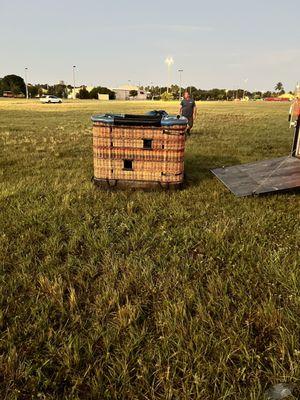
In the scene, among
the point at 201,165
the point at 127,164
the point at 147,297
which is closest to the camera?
the point at 147,297

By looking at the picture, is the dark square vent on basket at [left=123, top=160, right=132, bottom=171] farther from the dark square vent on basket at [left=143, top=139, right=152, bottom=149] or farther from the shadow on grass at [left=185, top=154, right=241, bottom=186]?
the shadow on grass at [left=185, top=154, right=241, bottom=186]

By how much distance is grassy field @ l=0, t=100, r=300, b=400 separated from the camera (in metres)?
2.14

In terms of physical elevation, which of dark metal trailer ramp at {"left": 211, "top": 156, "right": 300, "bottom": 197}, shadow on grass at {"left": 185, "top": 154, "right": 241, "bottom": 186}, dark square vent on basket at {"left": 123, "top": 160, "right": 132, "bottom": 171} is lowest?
shadow on grass at {"left": 185, "top": 154, "right": 241, "bottom": 186}

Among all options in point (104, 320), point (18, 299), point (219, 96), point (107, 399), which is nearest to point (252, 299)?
Answer: point (104, 320)

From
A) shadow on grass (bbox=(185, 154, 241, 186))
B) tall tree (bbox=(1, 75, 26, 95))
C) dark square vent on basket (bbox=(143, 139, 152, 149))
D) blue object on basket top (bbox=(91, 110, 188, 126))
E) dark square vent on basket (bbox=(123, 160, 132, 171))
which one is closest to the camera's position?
blue object on basket top (bbox=(91, 110, 188, 126))

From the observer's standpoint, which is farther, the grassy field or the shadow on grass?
the shadow on grass

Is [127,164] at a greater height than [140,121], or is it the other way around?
[140,121]

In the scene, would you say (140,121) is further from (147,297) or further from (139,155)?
(147,297)

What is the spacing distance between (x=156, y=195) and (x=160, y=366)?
3.87 m

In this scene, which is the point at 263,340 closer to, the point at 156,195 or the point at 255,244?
the point at 255,244

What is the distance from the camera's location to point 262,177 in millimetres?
6359

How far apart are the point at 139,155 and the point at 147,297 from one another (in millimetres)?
3534

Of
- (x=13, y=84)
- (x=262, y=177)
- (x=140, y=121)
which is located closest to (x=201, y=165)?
(x=262, y=177)

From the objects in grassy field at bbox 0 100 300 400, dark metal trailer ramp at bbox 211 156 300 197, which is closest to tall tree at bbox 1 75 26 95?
dark metal trailer ramp at bbox 211 156 300 197
